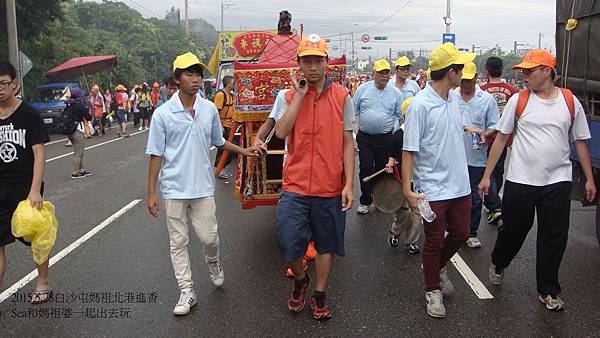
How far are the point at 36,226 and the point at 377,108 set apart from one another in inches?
146

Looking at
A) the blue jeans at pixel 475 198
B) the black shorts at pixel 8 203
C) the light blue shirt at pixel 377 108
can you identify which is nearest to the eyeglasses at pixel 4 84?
the black shorts at pixel 8 203

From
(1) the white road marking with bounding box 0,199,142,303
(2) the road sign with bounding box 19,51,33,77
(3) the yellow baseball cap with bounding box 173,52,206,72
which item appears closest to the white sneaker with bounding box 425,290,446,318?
(3) the yellow baseball cap with bounding box 173,52,206,72

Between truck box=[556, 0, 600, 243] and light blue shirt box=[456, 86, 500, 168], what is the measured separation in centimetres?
79

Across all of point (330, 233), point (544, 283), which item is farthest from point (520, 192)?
point (330, 233)

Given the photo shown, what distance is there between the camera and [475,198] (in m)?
5.70

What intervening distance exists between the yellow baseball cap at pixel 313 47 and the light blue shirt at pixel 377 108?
254 centimetres

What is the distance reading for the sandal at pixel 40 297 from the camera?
4293mm

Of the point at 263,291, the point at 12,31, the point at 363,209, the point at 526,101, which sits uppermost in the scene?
the point at 12,31

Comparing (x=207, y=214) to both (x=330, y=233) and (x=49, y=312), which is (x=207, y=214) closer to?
(x=330, y=233)

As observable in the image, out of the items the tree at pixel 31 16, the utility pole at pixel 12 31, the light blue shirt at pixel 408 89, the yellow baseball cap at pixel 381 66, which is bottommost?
the light blue shirt at pixel 408 89

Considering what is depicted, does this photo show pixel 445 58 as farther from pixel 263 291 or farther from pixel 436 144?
pixel 263 291

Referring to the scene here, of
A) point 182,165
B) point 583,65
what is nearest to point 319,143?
point 182,165

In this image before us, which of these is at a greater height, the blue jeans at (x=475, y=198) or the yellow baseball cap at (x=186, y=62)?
the yellow baseball cap at (x=186, y=62)

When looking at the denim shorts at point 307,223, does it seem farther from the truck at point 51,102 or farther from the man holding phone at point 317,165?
the truck at point 51,102
